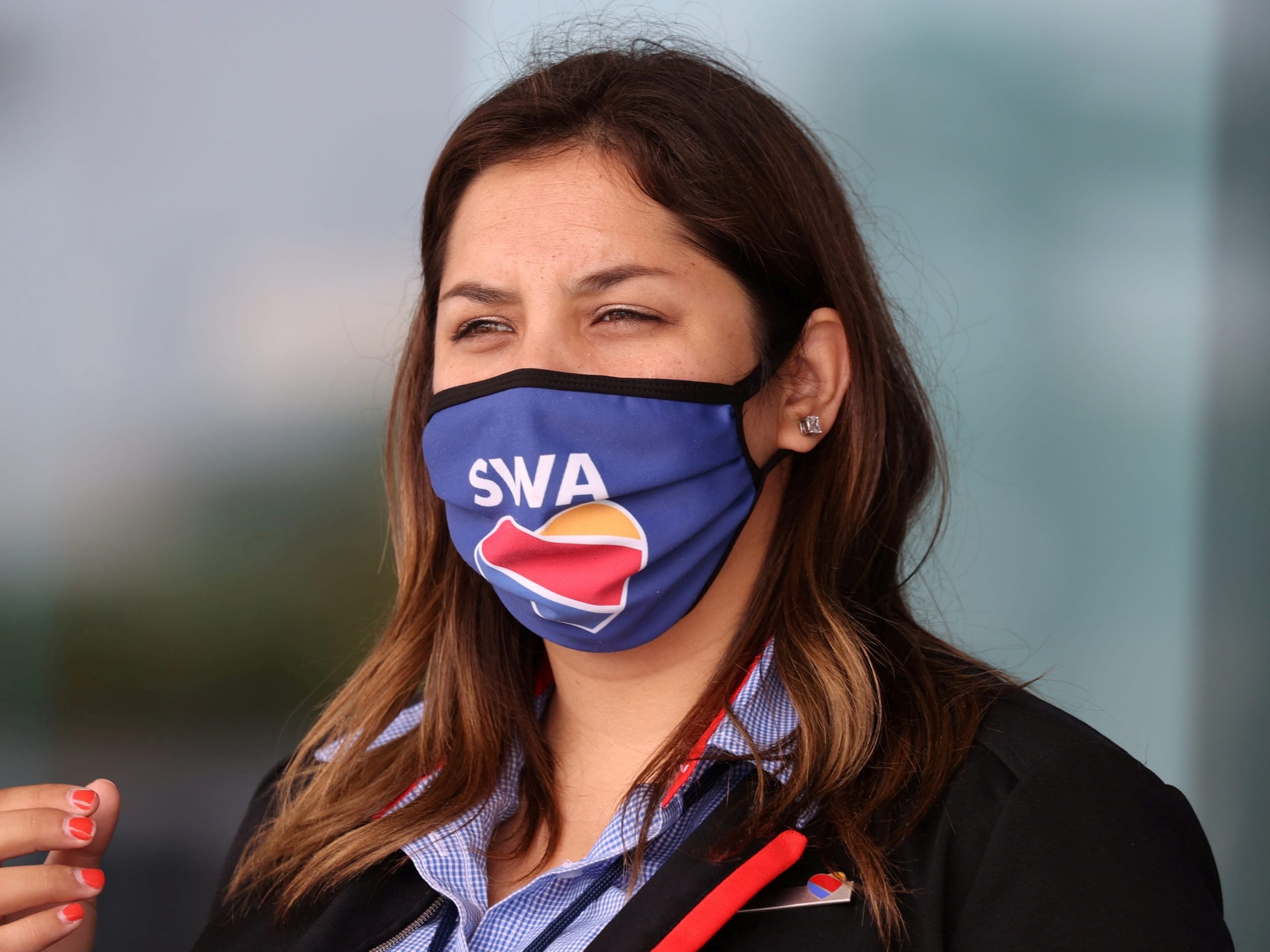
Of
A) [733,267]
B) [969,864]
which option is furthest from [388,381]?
[969,864]

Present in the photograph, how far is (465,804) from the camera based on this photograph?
62.5 inches

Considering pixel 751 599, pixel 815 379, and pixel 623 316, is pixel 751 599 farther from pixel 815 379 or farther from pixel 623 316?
pixel 623 316

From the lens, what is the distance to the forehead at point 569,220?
1.48m

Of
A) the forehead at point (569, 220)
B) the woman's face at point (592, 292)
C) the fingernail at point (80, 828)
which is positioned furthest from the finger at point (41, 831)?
the forehead at point (569, 220)

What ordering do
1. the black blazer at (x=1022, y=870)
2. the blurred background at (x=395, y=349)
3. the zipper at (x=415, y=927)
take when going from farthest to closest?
the blurred background at (x=395, y=349) → the zipper at (x=415, y=927) → the black blazer at (x=1022, y=870)

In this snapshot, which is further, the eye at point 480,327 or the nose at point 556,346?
the eye at point 480,327

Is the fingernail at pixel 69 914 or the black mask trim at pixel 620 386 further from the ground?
the black mask trim at pixel 620 386

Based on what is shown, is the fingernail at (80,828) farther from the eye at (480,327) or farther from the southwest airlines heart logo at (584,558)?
the eye at (480,327)

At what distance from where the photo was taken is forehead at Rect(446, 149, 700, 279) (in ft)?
4.86

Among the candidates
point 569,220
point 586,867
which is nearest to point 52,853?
point 586,867

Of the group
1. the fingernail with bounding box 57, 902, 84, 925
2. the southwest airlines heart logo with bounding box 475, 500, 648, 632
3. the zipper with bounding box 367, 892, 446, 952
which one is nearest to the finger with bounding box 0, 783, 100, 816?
the fingernail with bounding box 57, 902, 84, 925

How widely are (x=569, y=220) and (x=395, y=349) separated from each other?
113cm

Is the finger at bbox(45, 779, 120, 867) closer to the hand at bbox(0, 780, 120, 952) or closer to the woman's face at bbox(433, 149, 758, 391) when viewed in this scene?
the hand at bbox(0, 780, 120, 952)

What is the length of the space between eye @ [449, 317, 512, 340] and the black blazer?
2.37 feet
